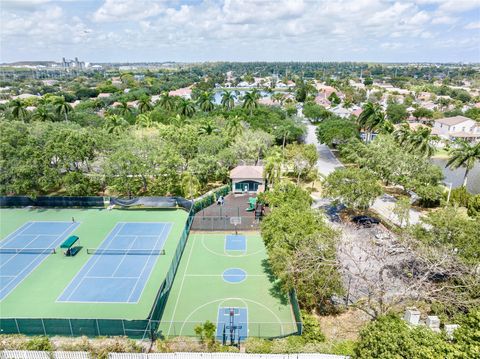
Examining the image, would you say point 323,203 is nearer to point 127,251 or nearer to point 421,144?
point 421,144

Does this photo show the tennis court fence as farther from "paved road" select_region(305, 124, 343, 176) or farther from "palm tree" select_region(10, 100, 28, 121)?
"palm tree" select_region(10, 100, 28, 121)

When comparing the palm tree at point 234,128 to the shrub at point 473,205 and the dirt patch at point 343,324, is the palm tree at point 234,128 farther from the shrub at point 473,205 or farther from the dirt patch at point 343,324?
the dirt patch at point 343,324

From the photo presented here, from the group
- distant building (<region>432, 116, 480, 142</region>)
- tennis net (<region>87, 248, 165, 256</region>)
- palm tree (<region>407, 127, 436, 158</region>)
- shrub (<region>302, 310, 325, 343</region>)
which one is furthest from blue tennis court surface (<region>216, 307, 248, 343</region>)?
distant building (<region>432, 116, 480, 142</region>)

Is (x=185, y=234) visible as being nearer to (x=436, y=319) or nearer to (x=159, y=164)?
(x=159, y=164)

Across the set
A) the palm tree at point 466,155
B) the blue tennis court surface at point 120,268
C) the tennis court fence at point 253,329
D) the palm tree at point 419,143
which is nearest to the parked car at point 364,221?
the palm tree at point 419,143

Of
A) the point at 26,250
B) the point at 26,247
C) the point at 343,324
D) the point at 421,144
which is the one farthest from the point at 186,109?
the point at 343,324
